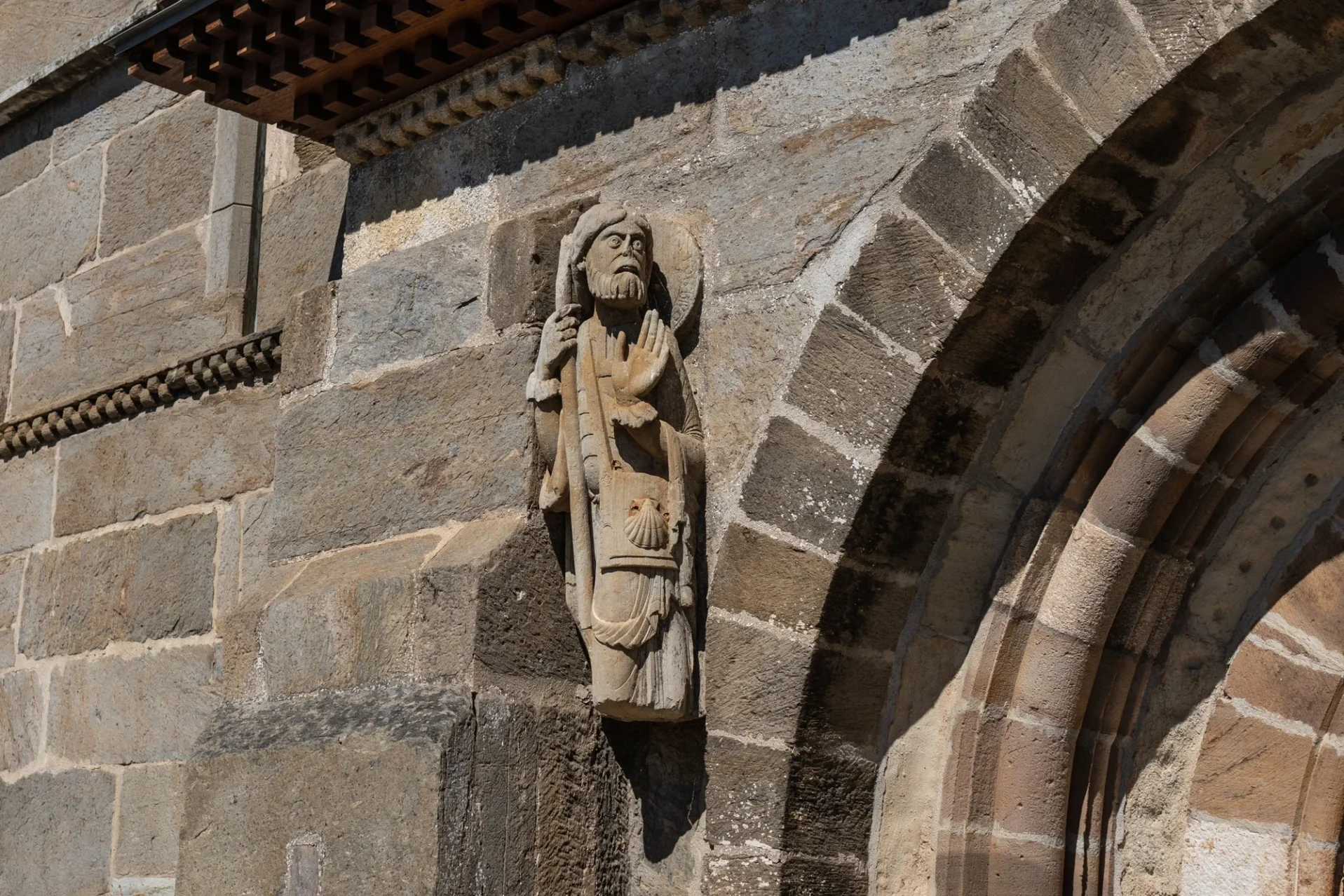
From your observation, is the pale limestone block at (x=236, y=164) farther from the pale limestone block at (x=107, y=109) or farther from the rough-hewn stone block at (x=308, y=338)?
the rough-hewn stone block at (x=308, y=338)

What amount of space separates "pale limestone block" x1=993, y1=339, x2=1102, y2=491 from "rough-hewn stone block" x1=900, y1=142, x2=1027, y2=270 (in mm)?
330

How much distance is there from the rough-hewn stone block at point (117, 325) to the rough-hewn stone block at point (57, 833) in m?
1.28

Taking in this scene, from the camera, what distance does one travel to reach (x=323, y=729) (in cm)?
405

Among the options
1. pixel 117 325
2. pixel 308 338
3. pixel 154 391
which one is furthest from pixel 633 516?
pixel 117 325

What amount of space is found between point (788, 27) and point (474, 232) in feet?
2.95

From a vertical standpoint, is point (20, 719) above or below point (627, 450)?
below

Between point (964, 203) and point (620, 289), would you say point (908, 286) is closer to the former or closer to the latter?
point (964, 203)

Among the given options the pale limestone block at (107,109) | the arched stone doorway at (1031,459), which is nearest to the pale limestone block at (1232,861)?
the arched stone doorway at (1031,459)

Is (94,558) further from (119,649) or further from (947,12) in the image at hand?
(947,12)

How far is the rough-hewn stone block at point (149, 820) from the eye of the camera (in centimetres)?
553

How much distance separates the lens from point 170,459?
594 cm

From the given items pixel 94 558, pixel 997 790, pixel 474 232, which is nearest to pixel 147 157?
pixel 94 558

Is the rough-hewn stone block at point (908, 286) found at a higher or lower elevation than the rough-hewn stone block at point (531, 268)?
lower

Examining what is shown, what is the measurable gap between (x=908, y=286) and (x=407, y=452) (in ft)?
4.15
